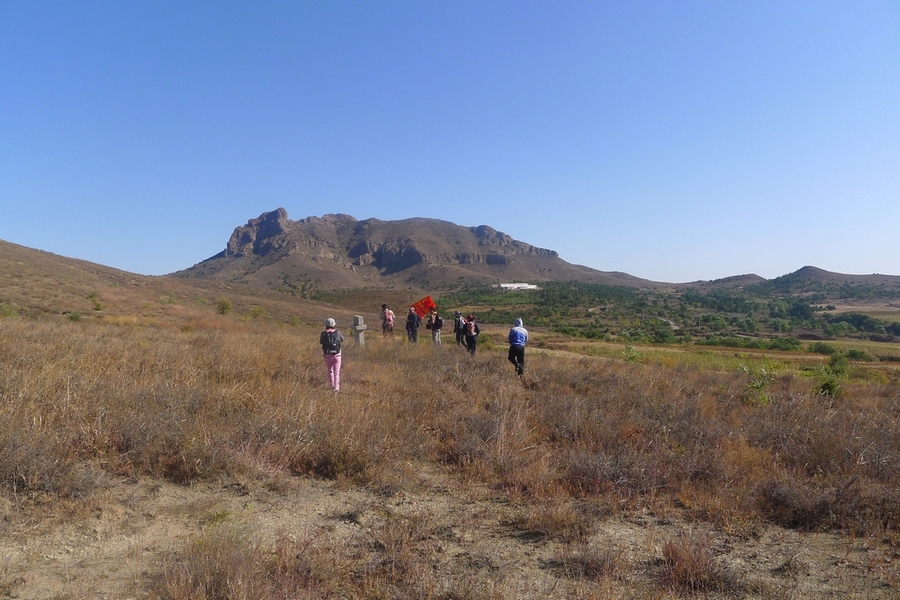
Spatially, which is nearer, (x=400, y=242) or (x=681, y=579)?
(x=681, y=579)

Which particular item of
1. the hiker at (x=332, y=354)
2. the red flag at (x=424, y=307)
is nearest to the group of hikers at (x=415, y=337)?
the hiker at (x=332, y=354)

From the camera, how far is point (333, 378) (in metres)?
9.34

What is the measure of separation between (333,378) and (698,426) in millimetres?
6224

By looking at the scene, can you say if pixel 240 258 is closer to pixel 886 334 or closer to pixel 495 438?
pixel 886 334

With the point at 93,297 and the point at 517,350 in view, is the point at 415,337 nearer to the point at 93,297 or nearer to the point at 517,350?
the point at 517,350

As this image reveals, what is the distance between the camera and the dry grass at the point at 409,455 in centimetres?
370

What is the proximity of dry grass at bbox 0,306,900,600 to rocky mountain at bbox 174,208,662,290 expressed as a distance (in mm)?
115357

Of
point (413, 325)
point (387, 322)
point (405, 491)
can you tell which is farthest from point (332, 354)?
point (387, 322)

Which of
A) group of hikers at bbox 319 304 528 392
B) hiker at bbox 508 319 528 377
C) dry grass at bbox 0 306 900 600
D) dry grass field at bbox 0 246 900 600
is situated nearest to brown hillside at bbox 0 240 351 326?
group of hikers at bbox 319 304 528 392

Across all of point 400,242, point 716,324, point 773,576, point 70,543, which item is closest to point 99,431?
point 70,543

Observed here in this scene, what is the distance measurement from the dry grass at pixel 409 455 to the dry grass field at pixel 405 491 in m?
0.03

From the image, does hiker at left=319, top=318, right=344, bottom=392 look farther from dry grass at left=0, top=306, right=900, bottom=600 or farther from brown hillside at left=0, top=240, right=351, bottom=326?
A: brown hillside at left=0, top=240, right=351, bottom=326

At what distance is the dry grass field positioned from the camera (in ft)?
11.9

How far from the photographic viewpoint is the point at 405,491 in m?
5.39
